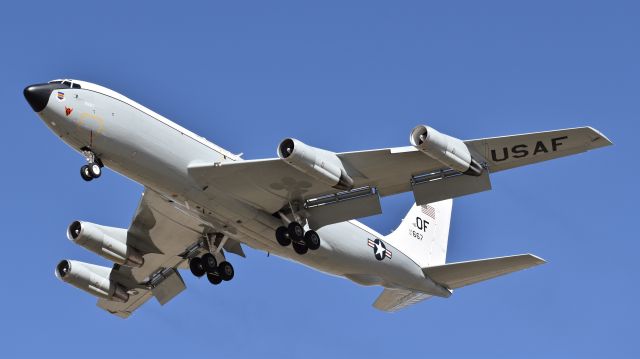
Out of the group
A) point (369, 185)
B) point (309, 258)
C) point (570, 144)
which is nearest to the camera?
point (570, 144)

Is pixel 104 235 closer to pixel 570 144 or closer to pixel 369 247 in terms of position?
pixel 369 247

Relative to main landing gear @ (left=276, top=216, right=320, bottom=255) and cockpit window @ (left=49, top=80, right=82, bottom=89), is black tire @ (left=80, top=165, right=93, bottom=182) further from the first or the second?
main landing gear @ (left=276, top=216, right=320, bottom=255)

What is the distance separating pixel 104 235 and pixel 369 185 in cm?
1159

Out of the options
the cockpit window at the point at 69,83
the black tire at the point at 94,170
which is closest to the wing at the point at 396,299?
the black tire at the point at 94,170

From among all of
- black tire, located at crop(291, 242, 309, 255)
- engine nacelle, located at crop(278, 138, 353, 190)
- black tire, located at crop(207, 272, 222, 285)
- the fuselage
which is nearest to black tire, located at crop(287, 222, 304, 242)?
black tire, located at crop(291, 242, 309, 255)

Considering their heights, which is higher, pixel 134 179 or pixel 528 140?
pixel 528 140

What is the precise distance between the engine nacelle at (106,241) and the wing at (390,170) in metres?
7.13

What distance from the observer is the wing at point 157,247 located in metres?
42.1

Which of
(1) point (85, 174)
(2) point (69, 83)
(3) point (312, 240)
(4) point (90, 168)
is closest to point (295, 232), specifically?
(3) point (312, 240)

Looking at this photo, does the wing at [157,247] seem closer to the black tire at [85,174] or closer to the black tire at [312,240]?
the black tire at [85,174]

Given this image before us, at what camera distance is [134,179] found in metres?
37.5

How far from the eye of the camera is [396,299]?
152 feet

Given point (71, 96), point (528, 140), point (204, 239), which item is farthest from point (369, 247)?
point (71, 96)

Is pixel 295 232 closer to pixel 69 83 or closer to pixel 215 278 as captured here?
pixel 215 278
